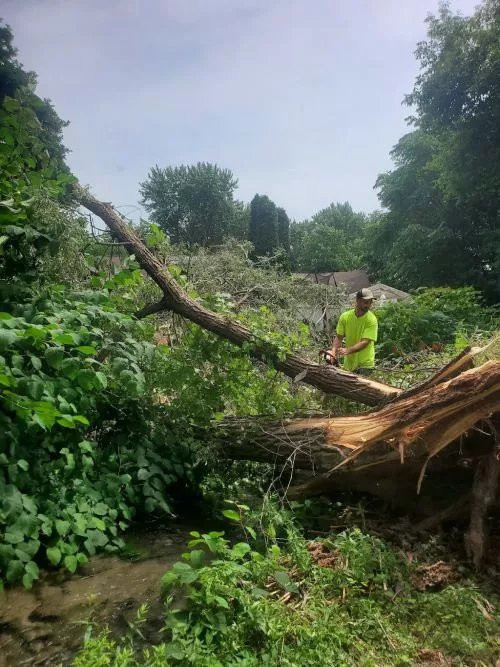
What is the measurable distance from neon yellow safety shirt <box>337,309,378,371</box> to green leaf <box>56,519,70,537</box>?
10.6 feet

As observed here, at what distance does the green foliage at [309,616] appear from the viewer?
7.16 ft

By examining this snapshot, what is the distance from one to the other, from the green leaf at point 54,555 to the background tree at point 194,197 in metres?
24.1

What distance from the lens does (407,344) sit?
1057cm

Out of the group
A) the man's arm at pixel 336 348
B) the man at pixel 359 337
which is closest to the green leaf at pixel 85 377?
the man's arm at pixel 336 348

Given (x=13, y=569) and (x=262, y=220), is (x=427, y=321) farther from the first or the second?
(x=262, y=220)

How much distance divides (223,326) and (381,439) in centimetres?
184

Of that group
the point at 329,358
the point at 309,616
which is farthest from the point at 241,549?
the point at 329,358

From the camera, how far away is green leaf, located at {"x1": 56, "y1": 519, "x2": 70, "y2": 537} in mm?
3025

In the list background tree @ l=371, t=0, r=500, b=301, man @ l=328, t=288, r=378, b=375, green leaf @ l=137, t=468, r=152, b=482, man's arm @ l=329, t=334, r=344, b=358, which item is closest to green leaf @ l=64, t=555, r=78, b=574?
green leaf @ l=137, t=468, r=152, b=482

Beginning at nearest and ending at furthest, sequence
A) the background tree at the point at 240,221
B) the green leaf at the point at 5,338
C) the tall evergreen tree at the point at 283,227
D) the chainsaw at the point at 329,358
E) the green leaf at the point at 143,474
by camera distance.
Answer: the green leaf at the point at 5,338
the green leaf at the point at 143,474
the chainsaw at the point at 329,358
the background tree at the point at 240,221
the tall evergreen tree at the point at 283,227

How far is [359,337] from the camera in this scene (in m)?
5.30

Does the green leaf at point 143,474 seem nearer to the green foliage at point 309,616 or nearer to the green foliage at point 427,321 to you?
the green foliage at point 309,616

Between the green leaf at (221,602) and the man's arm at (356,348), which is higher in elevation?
the man's arm at (356,348)

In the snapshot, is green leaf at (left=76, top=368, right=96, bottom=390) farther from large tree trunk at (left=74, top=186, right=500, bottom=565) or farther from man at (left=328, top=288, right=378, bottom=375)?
man at (left=328, top=288, right=378, bottom=375)
